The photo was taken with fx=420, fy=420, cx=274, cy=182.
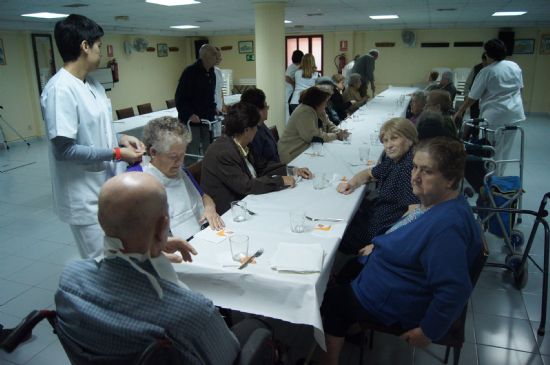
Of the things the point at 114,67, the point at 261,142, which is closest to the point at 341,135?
the point at 261,142

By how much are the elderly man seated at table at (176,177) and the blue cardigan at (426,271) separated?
A: 32.3 inches

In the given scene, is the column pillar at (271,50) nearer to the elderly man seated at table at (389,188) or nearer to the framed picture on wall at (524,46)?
the elderly man seated at table at (389,188)

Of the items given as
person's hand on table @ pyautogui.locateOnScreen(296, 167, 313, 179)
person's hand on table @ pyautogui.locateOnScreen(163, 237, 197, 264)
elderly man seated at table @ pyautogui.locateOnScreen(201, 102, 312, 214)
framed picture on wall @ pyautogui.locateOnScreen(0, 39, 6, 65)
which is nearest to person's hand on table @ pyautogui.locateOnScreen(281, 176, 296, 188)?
elderly man seated at table @ pyautogui.locateOnScreen(201, 102, 312, 214)

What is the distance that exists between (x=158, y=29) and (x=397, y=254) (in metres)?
11.1

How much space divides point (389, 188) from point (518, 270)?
1.19 meters

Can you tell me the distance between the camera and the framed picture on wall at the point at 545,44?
1078 cm

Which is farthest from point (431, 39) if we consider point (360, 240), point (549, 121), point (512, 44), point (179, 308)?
point (179, 308)

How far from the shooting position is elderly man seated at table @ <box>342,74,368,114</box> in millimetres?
7547

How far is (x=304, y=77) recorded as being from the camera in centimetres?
746

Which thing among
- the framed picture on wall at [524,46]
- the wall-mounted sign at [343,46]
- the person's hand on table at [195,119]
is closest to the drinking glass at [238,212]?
the person's hand on table at [195,119]

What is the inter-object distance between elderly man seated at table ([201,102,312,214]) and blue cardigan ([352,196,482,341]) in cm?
97

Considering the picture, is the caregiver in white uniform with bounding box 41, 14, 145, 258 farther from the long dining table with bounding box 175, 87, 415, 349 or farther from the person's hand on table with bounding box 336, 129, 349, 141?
the person's hand on table with bounding box 336, 129, 349, 141

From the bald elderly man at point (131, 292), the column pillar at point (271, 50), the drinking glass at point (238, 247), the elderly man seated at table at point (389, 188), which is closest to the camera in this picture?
the bald elderly man at point (131, 292)

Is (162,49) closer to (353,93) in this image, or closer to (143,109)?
(143,109)
